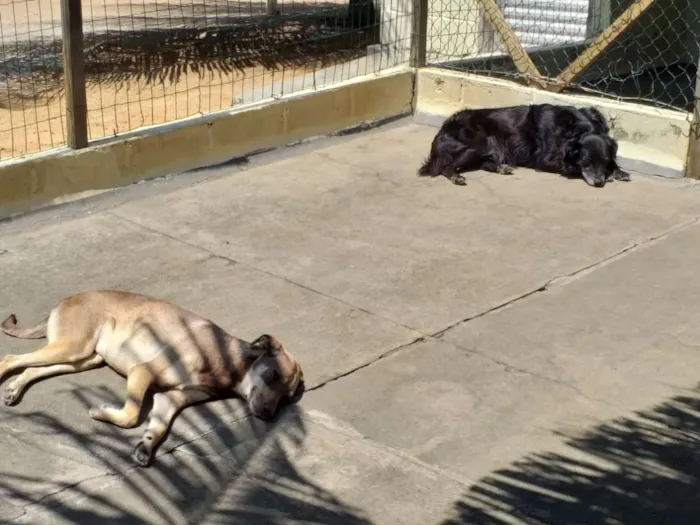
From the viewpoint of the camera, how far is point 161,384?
4773mm

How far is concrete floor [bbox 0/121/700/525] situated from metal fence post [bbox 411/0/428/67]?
151cm

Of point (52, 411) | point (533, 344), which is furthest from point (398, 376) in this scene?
point (52, 411)

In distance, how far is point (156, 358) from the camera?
15.8 feet

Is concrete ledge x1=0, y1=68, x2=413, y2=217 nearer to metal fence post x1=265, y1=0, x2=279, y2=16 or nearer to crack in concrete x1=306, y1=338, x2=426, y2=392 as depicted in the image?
crack in concrete x1=306, y1=338, x2=426, y2=392

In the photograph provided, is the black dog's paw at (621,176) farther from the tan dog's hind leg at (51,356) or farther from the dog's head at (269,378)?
the tan dog's hind leg at (51,356)

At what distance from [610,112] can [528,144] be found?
70 cm

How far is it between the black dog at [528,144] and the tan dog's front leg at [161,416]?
3676 mm

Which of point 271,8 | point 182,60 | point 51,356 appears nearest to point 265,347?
point 51,356

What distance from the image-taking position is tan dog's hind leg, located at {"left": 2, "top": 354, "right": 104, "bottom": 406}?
479 cm

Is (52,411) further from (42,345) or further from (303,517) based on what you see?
(303,517)

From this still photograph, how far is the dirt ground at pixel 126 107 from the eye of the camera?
8.36 m

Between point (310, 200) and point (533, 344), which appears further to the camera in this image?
point (310, 200)

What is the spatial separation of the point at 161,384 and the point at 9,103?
17.4ft

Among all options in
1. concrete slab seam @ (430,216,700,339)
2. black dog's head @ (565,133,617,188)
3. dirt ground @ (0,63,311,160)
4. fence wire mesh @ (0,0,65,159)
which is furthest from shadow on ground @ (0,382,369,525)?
black dog's head @ (565,133,617,188)
